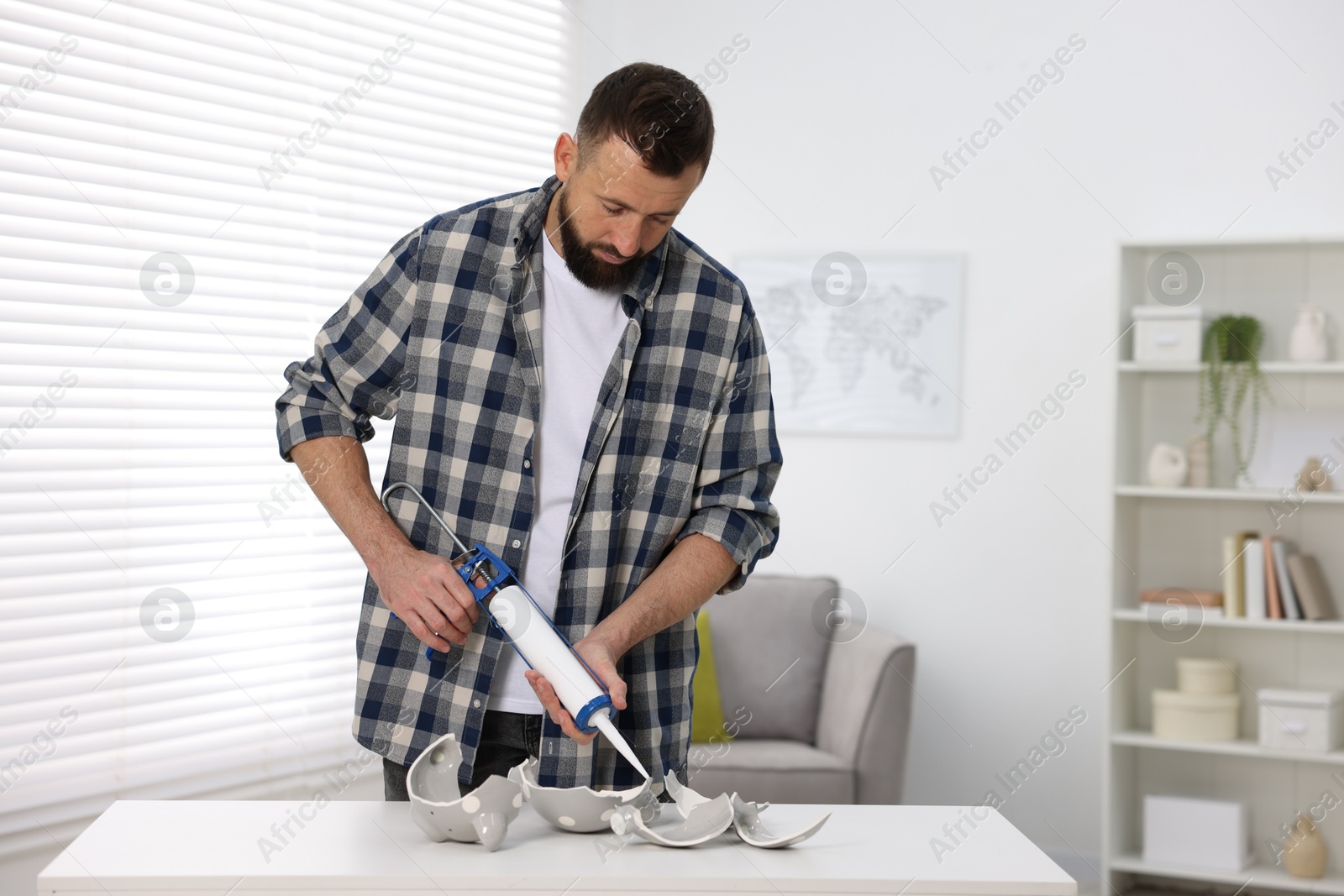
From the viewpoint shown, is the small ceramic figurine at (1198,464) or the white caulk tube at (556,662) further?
the small ceramic figurine at (1198,464)

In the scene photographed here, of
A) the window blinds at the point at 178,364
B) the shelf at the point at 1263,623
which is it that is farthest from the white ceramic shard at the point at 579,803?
the shelf at the point at 1263,623

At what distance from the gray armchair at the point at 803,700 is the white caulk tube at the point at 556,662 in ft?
6.66

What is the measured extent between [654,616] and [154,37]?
2.23 meters

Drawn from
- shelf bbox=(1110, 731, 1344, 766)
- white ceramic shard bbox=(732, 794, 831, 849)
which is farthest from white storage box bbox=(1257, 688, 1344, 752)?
white ceramic shard bbox=(732, 794, 831, 849)

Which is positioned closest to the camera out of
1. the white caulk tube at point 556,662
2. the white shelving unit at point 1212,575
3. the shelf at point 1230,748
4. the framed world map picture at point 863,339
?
the white caulk tube at point 556,662

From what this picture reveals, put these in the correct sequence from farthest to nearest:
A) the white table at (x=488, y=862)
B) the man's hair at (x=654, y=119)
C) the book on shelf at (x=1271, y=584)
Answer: the book on shelf at (x=1271, y=584) < the man's hair at (x=654, y=119) < the white table at (x=488, y=862)

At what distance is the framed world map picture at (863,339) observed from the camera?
13.5 ft

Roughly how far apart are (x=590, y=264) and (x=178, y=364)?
1.73 metres

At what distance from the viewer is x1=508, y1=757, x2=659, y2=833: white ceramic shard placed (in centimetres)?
135

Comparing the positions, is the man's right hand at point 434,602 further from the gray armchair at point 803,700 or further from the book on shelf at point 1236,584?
the book on shelf at point 1236,584

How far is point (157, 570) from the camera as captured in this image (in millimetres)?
2895

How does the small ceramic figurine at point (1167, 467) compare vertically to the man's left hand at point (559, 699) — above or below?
above

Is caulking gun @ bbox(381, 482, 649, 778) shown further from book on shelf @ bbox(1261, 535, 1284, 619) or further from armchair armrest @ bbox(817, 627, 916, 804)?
book on shelf @ bbox(1261, 535, 1284, 619)

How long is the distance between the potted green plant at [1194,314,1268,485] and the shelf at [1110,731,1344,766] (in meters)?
0.80
